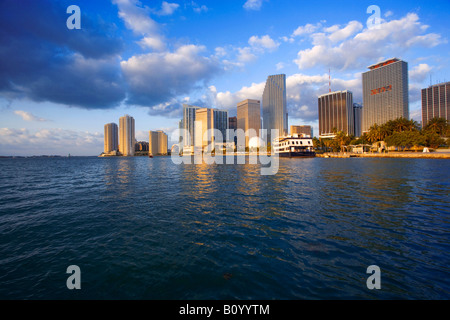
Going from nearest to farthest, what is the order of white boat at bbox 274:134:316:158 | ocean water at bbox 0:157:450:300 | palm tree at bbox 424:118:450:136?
ocean water at bbox 0:157:450:300 < palm tree at bbox 424:118:450:136 < white boat at bbox 274:134:316:158

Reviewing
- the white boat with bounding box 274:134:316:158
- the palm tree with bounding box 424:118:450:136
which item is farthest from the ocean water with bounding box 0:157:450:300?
the palm tree with bounding box 424:118:450:136

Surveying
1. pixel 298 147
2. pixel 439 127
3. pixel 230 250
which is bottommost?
pixel 230 250

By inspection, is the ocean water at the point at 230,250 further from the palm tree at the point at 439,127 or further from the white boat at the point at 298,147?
the palm tree at the point at 439,127

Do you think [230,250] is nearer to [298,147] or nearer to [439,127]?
[298,147]

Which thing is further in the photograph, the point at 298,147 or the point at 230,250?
the point at 298,147

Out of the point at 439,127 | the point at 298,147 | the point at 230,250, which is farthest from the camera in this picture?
the point at 298,147

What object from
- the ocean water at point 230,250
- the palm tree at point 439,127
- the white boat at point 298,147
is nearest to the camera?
the ocean water at point 230,250

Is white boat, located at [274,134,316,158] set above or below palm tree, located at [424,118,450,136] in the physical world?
below

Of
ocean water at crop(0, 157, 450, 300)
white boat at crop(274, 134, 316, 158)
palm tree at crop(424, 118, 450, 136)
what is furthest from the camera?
white boat at crop(274, 134, 316, 158)

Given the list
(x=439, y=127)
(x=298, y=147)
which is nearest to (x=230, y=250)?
(x=298, y=147)

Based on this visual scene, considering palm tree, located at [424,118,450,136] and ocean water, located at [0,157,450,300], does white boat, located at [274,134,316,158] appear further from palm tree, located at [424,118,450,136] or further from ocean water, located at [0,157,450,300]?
ocean water, located at [0,157,450,300]

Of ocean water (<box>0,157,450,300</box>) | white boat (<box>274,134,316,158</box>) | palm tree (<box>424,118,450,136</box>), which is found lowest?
ocean water (<box>0,157,450,300</box>)

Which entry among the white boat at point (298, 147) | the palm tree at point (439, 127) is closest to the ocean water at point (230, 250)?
the white boat at point (298, 147)
